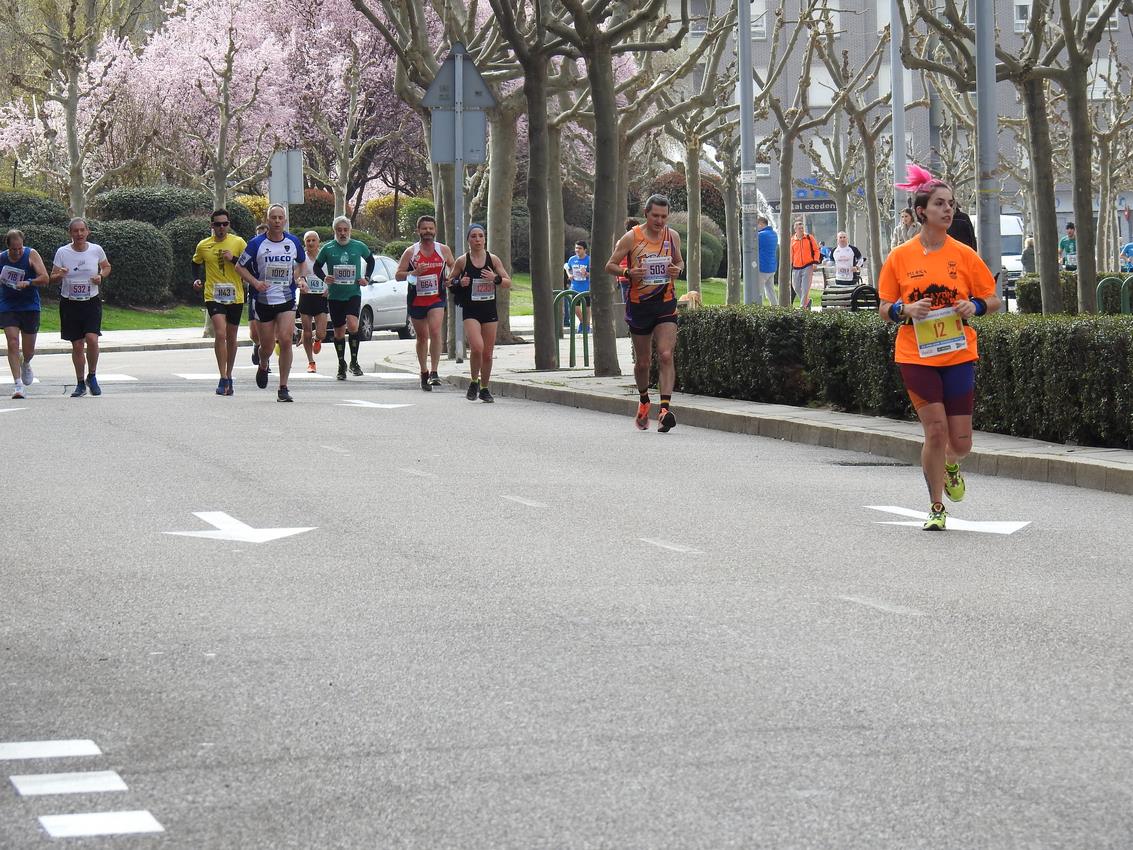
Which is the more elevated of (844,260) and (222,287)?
(844,260)

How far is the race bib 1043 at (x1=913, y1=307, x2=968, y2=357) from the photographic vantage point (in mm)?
10164

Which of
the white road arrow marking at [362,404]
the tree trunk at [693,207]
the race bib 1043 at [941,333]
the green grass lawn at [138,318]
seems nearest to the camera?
the race bib 1043 at [941,333]

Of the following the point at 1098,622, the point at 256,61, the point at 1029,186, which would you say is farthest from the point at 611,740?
the point at 256,61

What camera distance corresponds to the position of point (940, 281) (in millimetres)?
10242

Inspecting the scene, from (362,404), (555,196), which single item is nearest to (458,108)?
(362,404)

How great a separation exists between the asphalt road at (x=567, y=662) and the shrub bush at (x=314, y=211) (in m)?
51.4

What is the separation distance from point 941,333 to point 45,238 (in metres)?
33.5

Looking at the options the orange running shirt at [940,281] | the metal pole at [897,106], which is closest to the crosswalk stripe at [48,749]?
the orange running shirt at [940,281]

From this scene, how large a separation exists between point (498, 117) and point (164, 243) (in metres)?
16.5

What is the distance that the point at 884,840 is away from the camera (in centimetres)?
454

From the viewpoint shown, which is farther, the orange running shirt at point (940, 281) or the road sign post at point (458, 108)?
the road sign post at point (458, 108)

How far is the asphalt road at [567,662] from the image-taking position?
4.81 m

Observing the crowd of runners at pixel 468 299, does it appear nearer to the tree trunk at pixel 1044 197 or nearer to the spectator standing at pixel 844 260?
the tree trunk at pixel 1044 197

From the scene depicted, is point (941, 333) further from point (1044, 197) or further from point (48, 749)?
point (1044, 197)
